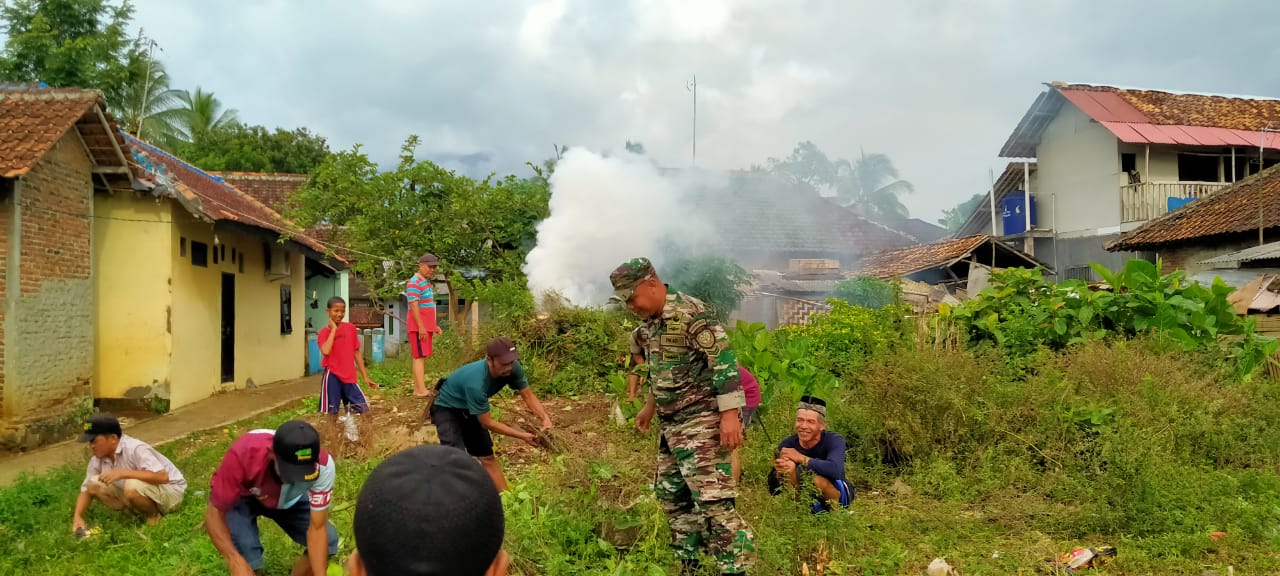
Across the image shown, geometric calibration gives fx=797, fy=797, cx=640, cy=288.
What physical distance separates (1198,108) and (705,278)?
16509 mm

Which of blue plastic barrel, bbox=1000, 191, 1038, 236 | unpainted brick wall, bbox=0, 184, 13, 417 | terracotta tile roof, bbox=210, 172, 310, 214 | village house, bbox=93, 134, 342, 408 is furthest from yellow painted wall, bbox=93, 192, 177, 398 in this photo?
blue plastic barrel, bbox=1000, 191, 1038, 236

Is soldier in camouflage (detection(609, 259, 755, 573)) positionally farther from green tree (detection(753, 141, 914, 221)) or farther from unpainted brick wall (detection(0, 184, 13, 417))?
green tree (detection(753, 141, 914, 221))

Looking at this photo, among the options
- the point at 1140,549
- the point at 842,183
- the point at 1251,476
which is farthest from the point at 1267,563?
the point at 842,183

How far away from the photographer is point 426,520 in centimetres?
131

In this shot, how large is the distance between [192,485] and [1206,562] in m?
6.60

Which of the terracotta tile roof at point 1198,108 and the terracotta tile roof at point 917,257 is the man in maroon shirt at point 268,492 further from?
the terracotta tile roof at point 1198,108

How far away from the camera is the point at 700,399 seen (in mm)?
4004

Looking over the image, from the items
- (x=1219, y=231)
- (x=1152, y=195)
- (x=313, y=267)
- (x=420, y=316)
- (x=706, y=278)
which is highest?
(x=1152, y=195)

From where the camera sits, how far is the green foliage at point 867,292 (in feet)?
42.1

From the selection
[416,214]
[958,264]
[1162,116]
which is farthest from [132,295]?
[1162,116]

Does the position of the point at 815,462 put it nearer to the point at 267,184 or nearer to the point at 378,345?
the point at 378,345

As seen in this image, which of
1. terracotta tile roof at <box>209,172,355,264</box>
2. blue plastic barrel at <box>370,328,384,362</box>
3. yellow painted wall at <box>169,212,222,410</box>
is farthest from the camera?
terracotta tile roof at <box>209,172,355,264</box>

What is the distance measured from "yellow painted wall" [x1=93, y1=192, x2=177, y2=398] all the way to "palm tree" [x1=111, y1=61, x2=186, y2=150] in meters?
11.7

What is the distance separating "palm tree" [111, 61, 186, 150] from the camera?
2048 cm
